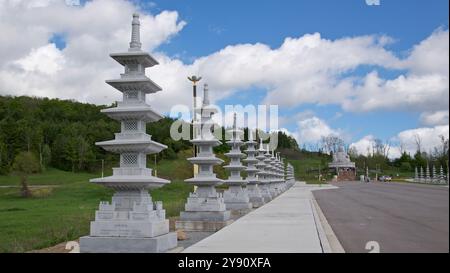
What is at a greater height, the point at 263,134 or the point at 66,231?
the point at 263,134

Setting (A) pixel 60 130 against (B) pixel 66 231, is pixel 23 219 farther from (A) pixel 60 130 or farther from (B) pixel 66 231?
(A) pixel 60 130

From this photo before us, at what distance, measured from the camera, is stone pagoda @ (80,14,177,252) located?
12.8m

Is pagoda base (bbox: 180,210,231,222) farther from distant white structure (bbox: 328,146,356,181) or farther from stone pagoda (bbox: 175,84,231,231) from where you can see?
distant white structure (bbox: 328,146,356,181)

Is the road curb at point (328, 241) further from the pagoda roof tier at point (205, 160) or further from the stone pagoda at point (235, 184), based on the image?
the stone pagoda at point (235, 184)

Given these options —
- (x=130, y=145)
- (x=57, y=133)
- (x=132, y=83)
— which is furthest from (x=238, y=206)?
(x=57, y=133)

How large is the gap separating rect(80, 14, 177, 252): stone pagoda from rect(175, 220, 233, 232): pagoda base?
5945 mm

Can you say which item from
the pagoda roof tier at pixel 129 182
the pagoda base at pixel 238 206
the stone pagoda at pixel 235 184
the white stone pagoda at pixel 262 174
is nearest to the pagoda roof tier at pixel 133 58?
the pagoda roof tier at pixel 129 182

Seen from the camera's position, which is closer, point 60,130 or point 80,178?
point 80,178

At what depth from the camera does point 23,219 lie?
2786cm

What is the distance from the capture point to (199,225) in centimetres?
1992

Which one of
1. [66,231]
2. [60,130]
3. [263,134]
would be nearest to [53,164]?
[60,130]

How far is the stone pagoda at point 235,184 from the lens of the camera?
2709cm

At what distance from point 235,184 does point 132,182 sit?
1498cm

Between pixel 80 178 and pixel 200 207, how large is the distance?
5164cm
